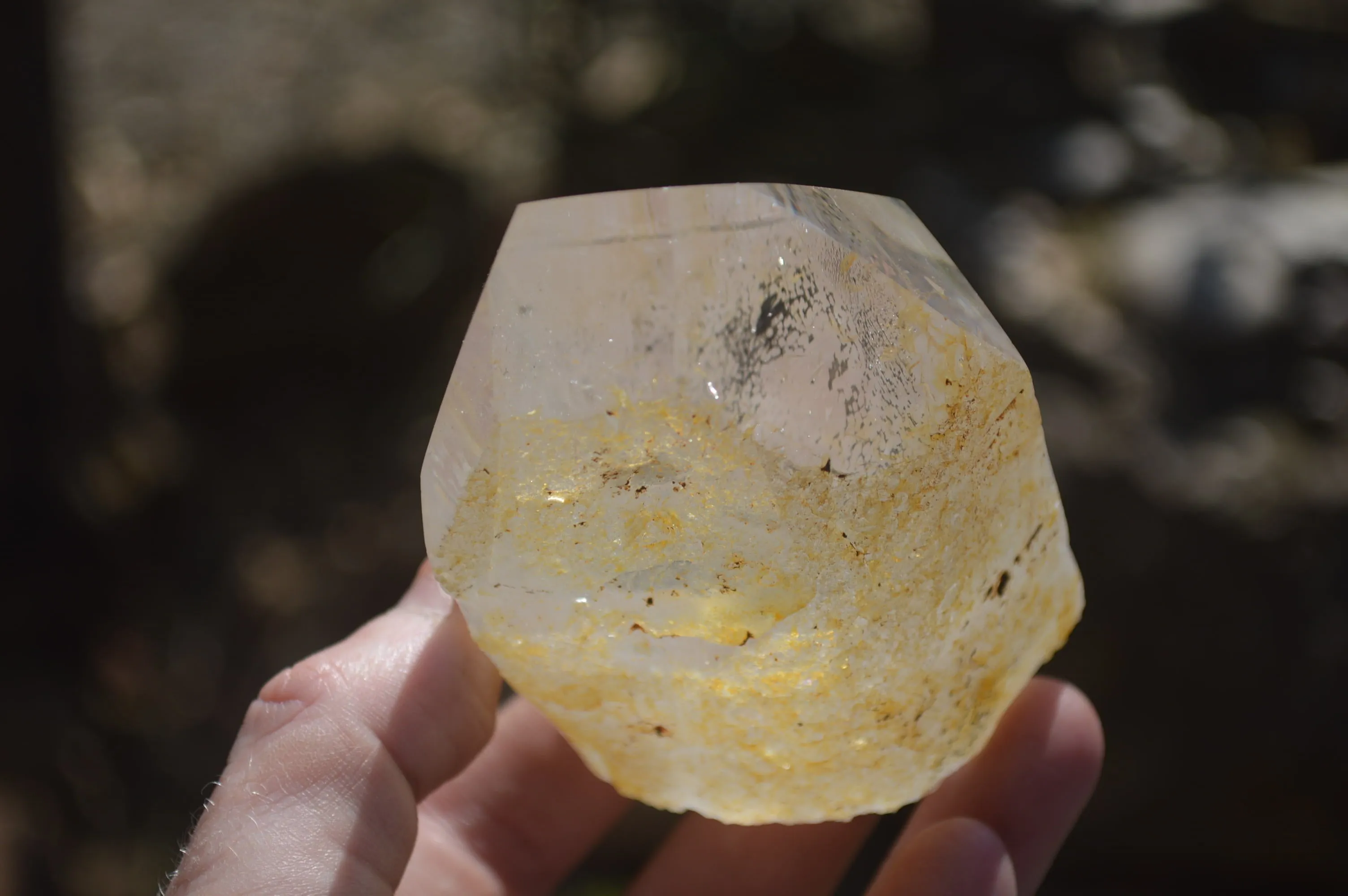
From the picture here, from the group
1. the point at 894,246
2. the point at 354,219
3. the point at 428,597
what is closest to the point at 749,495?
the point at 894,246

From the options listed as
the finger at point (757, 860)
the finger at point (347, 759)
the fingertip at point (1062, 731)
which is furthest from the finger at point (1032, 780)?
the finger at point (347, 759)

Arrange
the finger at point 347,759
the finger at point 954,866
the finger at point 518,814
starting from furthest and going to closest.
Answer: the finger at point 518,814 < the finger at point 954,866 < the finger at point 347,759

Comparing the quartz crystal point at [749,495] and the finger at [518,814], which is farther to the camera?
Result: the finger at [518,814]

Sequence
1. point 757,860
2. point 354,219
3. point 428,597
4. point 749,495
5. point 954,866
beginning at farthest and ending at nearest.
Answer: point 354,219 < point 757,860 < point 428,597 < point 954,866 < point 749,495

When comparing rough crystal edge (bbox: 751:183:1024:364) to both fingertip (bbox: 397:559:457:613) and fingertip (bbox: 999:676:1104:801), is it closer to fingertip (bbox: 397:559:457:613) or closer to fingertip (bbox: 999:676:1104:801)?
fingertip (bbox: 999:676:1104:801)

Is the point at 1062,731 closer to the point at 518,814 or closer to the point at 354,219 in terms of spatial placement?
the point at 518,814

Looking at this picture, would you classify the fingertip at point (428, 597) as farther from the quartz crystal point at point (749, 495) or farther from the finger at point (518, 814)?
the finger at point (518, 814)

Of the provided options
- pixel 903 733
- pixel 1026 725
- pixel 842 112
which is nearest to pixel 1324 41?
pixel 842 112

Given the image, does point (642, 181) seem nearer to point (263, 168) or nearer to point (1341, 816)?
point (263, 168)
